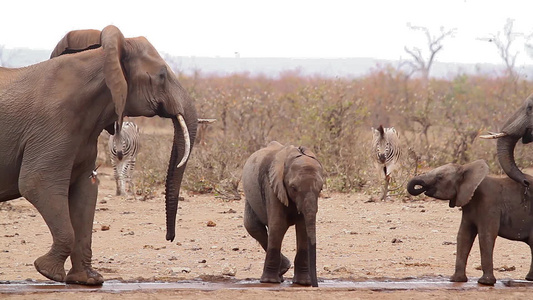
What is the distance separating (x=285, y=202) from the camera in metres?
7.87

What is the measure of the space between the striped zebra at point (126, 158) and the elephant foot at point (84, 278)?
8375 millimetres

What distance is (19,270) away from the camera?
380 inches

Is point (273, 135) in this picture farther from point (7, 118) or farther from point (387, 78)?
point (387, 78)

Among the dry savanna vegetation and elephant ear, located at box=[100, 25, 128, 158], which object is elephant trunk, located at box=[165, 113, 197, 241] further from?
the dry savanna vegetation

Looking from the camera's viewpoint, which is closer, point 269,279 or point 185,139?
point 185,139

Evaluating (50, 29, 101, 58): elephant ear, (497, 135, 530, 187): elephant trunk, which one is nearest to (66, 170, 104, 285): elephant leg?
(50, 29, 101, 58): elephant ear

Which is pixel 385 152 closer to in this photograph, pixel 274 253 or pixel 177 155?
pixel 274 253

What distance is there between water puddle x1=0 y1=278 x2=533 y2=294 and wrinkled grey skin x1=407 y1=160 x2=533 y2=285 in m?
0.35

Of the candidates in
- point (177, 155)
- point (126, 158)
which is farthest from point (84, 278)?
point (126, 158)

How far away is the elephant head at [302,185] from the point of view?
7645mm

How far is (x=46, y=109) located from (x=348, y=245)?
16.5 feet

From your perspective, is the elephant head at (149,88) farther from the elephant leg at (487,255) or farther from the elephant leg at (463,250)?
the elephant leg at (487,255)

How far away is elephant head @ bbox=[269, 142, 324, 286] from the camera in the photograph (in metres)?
7.64

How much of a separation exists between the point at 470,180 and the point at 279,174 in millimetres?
1751
